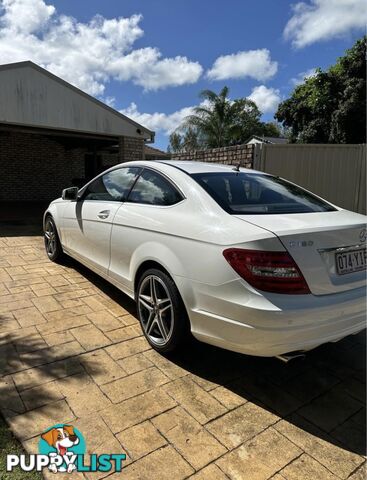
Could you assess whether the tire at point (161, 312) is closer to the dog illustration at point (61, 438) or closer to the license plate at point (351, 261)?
the dog illustration at point (61, 438)

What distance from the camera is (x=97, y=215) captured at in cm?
370

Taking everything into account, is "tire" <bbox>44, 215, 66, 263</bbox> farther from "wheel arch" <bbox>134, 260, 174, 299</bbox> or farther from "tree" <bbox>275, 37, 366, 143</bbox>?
"tree" <bbox>275, 37, 366, 143</bbox>

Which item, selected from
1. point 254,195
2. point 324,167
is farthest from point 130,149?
point 254,195

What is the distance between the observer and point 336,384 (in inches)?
103

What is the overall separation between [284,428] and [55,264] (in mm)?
4089

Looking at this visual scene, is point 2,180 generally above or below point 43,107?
below

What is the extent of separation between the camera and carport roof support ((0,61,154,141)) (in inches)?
327

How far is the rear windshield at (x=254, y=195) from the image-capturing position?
2584 millimetres

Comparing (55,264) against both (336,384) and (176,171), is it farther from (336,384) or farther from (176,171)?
(336,384)

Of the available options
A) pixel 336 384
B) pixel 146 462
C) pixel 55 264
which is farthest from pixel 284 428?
pixel 55 264

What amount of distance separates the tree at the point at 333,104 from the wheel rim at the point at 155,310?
56.6ft

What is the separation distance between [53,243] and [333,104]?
17.8m

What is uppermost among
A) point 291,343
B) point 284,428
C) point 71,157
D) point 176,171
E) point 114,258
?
point 71,157
